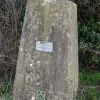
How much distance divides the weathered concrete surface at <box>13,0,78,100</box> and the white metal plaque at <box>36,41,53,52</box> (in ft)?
0.15

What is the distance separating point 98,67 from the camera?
22.2 ft

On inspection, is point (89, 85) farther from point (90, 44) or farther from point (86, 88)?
point (90, 44)

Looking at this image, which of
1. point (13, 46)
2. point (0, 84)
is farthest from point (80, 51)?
point (0, 84)

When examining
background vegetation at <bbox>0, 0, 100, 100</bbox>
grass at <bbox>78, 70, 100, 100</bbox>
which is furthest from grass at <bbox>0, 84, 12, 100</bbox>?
grass at <bbox>78, 70, 100, 100</bbox>

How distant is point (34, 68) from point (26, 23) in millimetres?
582

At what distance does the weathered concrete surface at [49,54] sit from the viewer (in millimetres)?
3904

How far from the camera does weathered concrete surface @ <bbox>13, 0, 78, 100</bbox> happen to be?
3.90 meters

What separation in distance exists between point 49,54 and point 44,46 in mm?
118

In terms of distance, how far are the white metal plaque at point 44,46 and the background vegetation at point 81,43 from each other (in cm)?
135

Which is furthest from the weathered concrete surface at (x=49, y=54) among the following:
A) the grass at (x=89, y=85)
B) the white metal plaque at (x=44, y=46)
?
the grass at (x=89, y=85)

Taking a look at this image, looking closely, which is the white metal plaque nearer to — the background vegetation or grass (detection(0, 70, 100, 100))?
grass (detection(0, 70, 100, 100))

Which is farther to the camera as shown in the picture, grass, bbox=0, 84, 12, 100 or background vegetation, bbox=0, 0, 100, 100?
background vegetation, bbox=0, 0, 100, 100

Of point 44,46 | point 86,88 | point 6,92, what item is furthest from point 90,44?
point 44,46

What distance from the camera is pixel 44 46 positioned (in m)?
3.96
